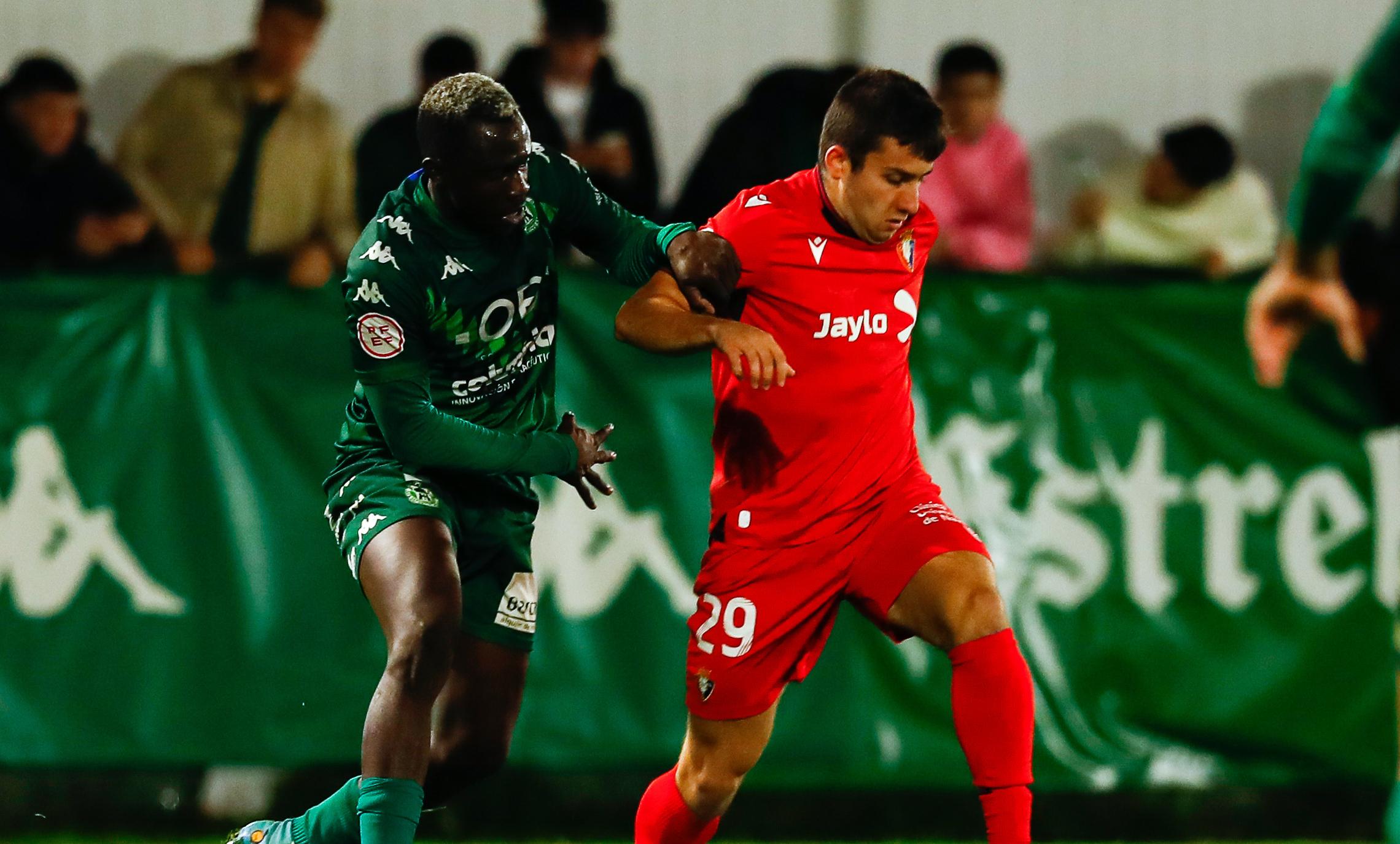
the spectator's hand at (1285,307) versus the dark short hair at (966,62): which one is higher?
the dark short hair at (966,62)

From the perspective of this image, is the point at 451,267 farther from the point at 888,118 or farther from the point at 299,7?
the point at 299,7

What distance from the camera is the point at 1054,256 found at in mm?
8609

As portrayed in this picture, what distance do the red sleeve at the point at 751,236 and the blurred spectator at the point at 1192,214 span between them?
3.39 m

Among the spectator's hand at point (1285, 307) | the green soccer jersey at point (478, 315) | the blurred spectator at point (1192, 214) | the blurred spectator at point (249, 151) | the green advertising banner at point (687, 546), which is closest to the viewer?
the spectator's hand at point (1285, 307)

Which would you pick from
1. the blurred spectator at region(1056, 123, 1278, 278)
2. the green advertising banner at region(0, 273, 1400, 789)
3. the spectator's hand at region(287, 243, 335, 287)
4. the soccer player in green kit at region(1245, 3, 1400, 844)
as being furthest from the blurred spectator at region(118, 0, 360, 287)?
the soccer player in green kit at region(1245, 3, 1400, 844)

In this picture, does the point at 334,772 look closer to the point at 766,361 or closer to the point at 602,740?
the point at 602,740

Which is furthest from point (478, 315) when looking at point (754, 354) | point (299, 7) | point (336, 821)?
point (299, 7)

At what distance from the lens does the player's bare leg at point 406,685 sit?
178 inches

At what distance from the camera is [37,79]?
744 centimetres

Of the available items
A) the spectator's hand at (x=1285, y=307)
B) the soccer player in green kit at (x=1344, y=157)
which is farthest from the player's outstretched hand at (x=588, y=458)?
the soccer player in green kit at (x=1344, y=157)

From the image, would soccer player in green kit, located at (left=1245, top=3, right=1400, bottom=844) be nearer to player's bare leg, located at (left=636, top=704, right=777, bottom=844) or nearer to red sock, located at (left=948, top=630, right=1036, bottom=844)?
red sock, located at (left=948, top=630, right=1036, bottom=844)

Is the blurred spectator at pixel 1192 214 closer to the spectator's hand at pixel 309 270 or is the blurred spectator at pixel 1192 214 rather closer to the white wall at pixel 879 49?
the white wall at pixel 879 49

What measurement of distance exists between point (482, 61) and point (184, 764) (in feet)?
11.3

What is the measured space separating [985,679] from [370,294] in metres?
1.78
